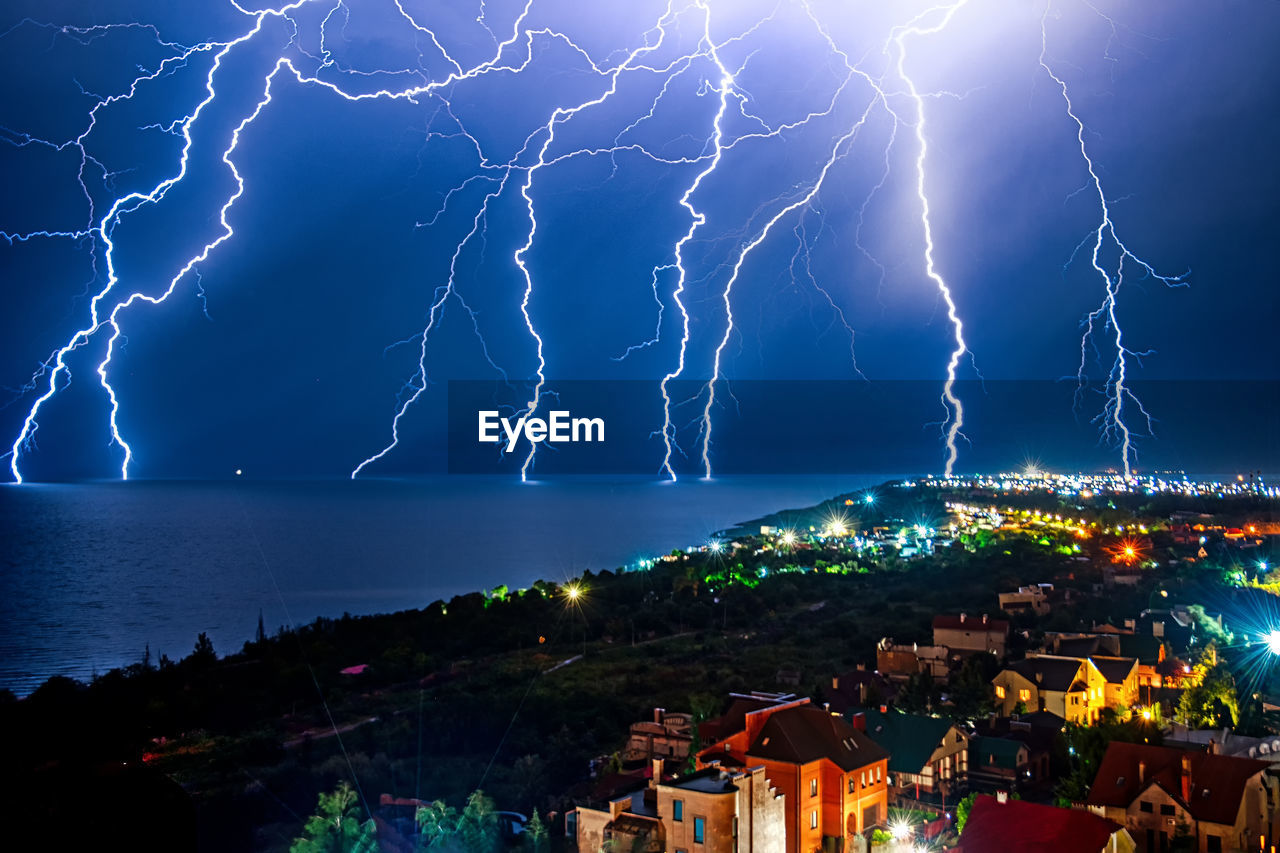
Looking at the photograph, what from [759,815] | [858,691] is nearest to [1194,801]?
[759,815]

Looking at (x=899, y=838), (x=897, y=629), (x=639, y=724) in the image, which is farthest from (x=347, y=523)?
(x=899, y=838)

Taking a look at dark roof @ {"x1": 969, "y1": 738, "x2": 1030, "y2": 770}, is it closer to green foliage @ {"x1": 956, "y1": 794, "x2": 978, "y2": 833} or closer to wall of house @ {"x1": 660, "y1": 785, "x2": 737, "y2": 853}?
green foliage @ {"x1": 956, "y1": 794, "x2": 978, "y2": 833}

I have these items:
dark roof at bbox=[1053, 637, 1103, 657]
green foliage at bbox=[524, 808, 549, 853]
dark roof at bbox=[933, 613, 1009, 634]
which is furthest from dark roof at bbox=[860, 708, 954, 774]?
dark roof at bbox=[933, 613, 1009, 634]

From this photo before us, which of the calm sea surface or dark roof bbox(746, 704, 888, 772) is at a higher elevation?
dark roof bbox(746, 704, 888, 772)

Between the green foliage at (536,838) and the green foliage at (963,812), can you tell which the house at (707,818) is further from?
the green foliage at (963,812)

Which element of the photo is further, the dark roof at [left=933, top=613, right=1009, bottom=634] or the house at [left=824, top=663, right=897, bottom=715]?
the dark roof at [left=933, top=613, right=1009, bottom=634]

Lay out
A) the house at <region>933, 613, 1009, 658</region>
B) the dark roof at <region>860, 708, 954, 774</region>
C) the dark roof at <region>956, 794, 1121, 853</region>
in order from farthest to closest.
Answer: the house at <region>933, 613, 1009, 658</region>, the dark roof at <region>860, 708, 954, 774</region>, the dark roof at <region>956, 794, 1121, 853</region>

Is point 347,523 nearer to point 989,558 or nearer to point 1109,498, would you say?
point 1109,498

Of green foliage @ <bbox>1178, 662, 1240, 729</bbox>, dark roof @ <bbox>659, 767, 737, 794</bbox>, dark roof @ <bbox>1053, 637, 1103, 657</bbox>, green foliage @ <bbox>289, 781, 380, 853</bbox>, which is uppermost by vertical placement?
dark roof @ <bbox>659, 767, 737, 794</bbox>
